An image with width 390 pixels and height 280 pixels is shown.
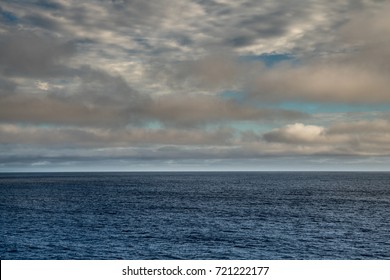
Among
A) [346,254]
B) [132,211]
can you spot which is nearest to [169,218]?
[132,211]

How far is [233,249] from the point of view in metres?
60.7

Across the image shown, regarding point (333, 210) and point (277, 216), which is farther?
point (333, 210)

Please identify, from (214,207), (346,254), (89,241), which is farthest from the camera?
(214,207)

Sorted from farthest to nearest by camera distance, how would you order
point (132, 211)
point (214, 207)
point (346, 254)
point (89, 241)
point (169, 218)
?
point (214, 207)
point (132, 211)
point (169, 218)
point (89, 241)
point (346, 254)

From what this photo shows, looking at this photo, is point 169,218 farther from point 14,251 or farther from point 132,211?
point 14,251

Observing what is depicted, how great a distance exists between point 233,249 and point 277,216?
3841cm

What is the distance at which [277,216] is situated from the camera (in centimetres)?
9575

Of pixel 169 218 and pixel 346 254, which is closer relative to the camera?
pixel 346 254
